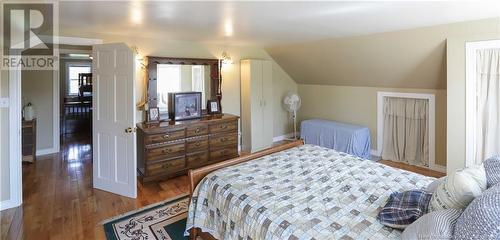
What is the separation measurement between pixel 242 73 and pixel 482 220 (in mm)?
4558

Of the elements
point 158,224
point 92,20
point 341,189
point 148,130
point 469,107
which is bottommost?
point 158,224

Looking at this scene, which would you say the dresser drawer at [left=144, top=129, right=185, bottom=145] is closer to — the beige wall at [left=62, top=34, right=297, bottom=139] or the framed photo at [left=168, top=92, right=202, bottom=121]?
the framed photo at [left=168, top=92, right=202, bottom=121]

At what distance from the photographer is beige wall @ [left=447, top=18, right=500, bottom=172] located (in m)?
3.11

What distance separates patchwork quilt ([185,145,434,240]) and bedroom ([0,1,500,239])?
0.13 meters

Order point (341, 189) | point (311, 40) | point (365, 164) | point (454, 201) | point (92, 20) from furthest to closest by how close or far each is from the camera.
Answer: point (311, 40) → point (92, 20) → point (365, 164) → point (341, 189) → point (454, 201)

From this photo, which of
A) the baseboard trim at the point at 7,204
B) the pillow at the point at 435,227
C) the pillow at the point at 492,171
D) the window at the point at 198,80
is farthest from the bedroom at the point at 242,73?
the pillow at the point at 492,171

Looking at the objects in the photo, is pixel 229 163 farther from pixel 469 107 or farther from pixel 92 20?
pixel 469 107

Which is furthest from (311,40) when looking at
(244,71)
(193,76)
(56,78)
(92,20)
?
(56,78)

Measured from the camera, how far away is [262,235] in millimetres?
1706

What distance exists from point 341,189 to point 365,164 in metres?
0.69

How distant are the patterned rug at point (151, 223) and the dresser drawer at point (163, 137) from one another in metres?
0.92

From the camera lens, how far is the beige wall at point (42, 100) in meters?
5.29

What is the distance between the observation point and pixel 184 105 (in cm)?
456

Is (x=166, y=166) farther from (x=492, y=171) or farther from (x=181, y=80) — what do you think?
(x=492, y=171)
